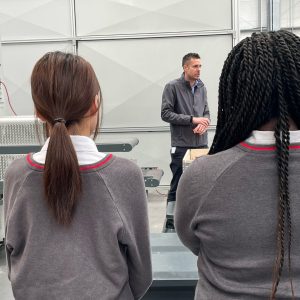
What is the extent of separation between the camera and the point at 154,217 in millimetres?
5090

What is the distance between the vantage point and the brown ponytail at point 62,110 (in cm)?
114

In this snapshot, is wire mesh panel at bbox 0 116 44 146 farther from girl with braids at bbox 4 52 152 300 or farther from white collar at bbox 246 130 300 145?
white collar at bbox 246 130 300 145

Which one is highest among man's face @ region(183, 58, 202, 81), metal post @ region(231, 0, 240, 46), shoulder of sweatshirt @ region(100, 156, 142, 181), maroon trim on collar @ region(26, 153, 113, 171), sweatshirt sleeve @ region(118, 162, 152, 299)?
metal post @ region(231, 0, 240, 46)

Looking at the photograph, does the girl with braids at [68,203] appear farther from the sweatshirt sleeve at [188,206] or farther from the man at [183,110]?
the man at [183,110]

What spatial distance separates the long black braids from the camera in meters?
1.00

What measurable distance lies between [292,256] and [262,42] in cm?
49

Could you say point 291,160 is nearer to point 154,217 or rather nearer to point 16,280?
point 16,280

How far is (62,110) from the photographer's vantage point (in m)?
1.17

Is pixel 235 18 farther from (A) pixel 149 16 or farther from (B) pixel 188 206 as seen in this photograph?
(B) pixel 188 206

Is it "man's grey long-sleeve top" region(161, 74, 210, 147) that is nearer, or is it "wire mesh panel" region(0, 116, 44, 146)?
"wire mesh panel" region(0, 116, 44, 146)

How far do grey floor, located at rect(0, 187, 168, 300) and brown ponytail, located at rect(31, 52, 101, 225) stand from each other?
7.46ft

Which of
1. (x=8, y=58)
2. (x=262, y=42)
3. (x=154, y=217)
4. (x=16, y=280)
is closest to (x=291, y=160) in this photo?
(x=262, y=42)

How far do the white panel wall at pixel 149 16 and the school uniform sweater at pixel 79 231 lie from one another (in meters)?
4.87

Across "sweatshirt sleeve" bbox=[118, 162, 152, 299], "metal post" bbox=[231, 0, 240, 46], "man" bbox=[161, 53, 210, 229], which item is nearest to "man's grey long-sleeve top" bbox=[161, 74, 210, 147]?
"man" bbox=[161, 53, 210, 229]
